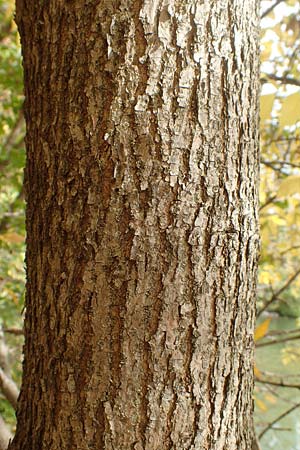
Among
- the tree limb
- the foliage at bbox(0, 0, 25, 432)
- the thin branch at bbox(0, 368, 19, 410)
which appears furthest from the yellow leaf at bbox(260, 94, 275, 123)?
the foliage at bbox(0, 0, 25, 432)

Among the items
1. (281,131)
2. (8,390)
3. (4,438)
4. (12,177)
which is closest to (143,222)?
(4,438)

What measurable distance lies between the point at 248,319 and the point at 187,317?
0.15 metres

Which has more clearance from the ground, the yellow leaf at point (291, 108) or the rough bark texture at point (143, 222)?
the yellow leaf at point (291, 108)

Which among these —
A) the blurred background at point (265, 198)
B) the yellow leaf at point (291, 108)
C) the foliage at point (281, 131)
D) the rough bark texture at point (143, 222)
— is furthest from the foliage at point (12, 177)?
the rough bark texture at point (143, 222)

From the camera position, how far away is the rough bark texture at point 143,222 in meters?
0.85

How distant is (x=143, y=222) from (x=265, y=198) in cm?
199

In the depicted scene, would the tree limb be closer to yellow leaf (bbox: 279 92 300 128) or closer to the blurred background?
the blurred background

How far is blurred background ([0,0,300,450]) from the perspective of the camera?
5.91 feet

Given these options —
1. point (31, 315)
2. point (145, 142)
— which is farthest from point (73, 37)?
point (31, 315)

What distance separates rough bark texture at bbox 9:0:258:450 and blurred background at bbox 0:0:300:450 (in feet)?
1.18

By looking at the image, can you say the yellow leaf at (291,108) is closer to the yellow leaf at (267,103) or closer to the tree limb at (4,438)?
the yellow leaf at (267,103)

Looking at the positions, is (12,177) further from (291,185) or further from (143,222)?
(143,222)

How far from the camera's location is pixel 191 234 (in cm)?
87

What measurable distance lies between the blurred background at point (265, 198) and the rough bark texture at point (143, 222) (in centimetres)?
36
